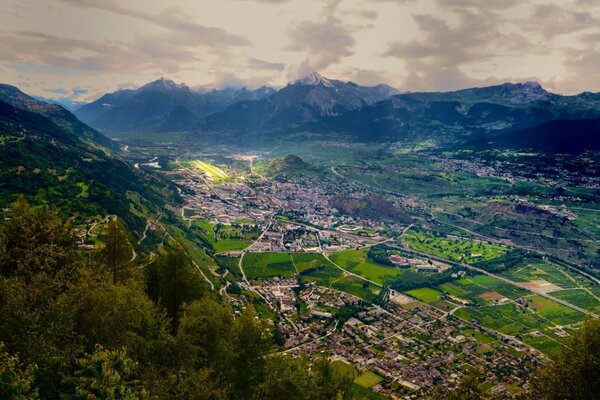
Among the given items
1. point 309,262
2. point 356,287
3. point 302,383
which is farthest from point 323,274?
point 302,383

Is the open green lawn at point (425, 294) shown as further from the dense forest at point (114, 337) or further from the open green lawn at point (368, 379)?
the dense forest at point (114, 337)

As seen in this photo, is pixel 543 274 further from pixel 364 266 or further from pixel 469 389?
pixel 469 389

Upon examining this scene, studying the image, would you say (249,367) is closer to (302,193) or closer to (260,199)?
(260,199)

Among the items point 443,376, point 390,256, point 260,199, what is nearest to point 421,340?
point 443,376

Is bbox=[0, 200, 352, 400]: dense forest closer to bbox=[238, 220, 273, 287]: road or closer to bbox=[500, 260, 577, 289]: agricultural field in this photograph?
bbox=[238, 220, 273, 287]: road

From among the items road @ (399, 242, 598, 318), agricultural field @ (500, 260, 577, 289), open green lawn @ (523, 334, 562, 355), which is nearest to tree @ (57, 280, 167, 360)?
open green lawn @ (523, 334, 562, 355)
